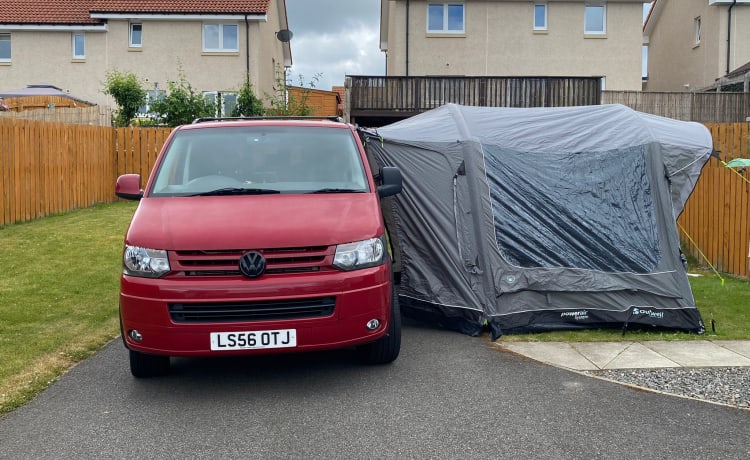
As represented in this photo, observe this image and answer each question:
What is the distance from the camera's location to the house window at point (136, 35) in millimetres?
29719

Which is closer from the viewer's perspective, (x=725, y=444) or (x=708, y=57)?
(x=725, y=444)

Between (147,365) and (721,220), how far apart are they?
846 cm

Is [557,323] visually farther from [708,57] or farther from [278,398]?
[708,57]

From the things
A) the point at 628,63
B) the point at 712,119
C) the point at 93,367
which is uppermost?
the point at 628,63

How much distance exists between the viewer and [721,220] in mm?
10453

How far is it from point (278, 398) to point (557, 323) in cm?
323

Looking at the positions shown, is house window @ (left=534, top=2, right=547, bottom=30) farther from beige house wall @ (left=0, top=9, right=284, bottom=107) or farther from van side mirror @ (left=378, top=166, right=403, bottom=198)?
van side mirror @ (left=378, top=166, right=403, bottom=198)

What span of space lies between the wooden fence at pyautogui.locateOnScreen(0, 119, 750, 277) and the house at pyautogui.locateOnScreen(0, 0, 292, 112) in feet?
29.9

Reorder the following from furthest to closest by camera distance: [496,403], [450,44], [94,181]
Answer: [450,44], [94,181], [496,403]

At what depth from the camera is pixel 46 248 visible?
11750 millimetres

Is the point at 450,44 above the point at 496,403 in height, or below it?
above

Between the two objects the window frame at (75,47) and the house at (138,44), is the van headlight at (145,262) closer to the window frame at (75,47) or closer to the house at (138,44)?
the house at (138,44)

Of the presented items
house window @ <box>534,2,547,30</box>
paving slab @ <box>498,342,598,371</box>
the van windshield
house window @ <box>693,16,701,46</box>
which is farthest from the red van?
house window @ <box>693,16,701,46</box>

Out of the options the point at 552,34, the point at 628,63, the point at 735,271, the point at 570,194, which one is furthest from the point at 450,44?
the point at 570,194
